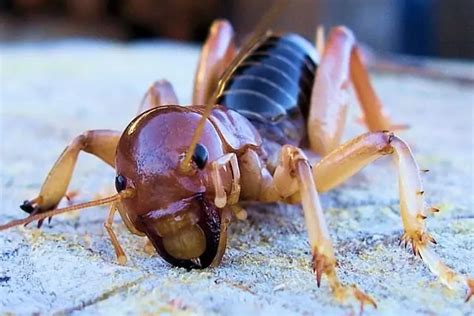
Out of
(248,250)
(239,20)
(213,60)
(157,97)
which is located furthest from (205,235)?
(239,20)

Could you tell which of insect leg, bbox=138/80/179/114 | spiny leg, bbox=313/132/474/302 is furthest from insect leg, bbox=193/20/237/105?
spiny leg, bbox=313/132/474/302

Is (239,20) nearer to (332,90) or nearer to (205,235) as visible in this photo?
(332,90)

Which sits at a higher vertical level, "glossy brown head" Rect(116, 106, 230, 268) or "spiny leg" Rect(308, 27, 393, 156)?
"glossy brown head" Rect(116, 106, 230, 268)

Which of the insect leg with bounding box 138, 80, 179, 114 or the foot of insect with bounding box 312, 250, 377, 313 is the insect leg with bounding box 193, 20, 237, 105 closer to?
the insect leg with bounding box 138, 80, 179, 114

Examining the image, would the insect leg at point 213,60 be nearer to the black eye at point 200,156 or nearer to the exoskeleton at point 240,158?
the exoskeleton at point 240,158

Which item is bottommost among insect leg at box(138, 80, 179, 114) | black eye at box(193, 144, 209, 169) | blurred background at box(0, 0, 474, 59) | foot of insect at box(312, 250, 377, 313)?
blurred background at box(0, 0, 474, 59)
